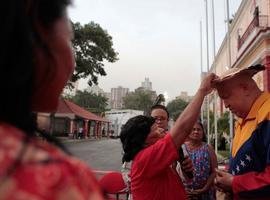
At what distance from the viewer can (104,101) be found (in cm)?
6775

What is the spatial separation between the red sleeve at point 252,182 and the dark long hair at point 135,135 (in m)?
0.64

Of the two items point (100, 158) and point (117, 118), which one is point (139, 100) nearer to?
point (117, 118)

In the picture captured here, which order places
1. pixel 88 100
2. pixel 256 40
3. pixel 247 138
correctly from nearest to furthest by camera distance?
pixel 247 138
pixel 256 40
pixel 88 100

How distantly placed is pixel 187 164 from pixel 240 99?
2.81 feet

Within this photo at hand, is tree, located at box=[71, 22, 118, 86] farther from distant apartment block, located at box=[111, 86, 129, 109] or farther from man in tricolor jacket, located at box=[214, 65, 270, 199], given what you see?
distant apartment block, located at box=[111, 86, 129, 109]

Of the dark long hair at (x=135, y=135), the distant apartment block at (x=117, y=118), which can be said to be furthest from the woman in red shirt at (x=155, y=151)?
the distant apartment block at (x=117, y=118)

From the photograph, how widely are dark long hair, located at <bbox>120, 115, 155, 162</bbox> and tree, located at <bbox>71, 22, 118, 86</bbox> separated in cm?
2238

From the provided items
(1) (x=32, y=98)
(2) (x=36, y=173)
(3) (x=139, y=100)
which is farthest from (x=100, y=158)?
(3) (x=139, y=100)

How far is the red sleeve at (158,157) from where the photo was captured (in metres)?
2.02

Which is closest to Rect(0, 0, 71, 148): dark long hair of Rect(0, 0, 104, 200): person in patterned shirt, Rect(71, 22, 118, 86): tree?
Rect(0, 0, 104, 200): person in patterned shirt

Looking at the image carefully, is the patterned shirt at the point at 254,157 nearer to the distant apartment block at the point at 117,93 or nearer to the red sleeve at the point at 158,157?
the red sleeve at the point at 158,157

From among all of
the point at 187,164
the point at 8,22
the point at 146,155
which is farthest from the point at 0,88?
the point at 187,164

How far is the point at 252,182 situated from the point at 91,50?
76.6 feet

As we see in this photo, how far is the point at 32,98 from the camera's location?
670 millimetres
